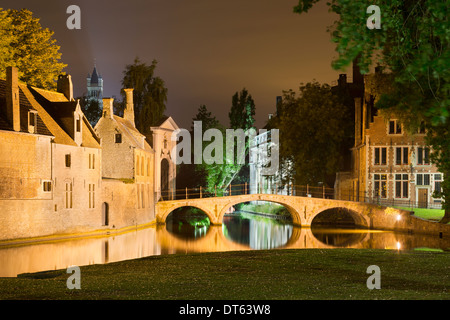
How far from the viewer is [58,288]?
416 inches

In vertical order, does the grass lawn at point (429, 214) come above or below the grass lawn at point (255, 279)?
below

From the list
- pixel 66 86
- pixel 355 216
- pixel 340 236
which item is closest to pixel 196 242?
pixel 340 236

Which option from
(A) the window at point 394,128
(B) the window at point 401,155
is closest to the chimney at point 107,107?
(A) the window at point 394,128

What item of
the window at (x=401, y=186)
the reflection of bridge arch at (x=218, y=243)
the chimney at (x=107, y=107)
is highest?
the chimney at (x=107, y=107)

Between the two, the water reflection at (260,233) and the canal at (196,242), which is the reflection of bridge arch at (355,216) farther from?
the water reflection at (260,233)

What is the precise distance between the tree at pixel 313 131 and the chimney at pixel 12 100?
18.5 meters

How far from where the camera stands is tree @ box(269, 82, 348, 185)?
3934cm

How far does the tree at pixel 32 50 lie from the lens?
34.8 metres

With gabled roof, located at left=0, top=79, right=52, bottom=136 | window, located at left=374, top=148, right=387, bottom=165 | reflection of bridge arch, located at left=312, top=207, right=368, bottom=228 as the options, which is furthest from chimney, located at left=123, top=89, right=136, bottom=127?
window, located at left=374, top=148, right=387, bottom=165

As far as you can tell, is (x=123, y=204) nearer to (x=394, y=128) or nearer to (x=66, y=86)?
(x=66, y=86)

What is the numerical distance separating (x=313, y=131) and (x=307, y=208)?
505 centimetres

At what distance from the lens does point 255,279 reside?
11430 mm
